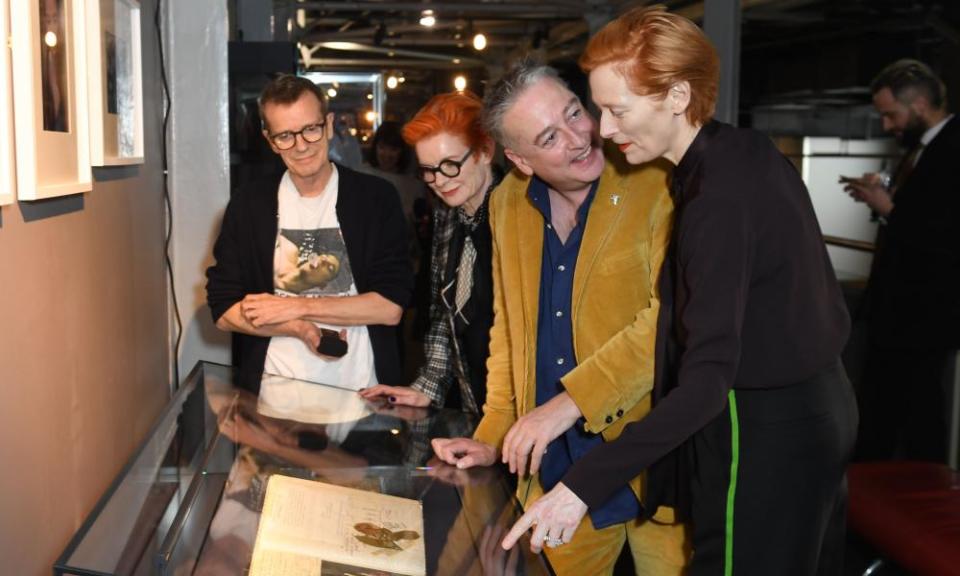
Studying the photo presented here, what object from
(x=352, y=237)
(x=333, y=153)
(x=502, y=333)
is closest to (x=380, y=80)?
(x=333, y=153)

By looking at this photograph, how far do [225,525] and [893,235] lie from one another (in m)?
3.51

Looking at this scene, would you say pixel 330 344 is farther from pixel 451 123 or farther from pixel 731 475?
pixel 731 475

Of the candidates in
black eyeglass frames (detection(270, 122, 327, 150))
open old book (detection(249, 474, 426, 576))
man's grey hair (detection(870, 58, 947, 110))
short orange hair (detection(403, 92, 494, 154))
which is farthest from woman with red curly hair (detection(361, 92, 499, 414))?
man's grey hair (detection(870, 58, 947, 110))

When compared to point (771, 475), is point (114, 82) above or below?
above

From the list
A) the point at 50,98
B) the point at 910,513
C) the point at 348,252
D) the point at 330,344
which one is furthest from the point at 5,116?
the point at 910,513

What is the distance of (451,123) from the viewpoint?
8.27 feet

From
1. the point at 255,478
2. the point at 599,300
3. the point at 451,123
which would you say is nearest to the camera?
the point at 255,478

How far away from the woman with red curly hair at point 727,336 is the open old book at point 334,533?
21 centimetres

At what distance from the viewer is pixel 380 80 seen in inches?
307

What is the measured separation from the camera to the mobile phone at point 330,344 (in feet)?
8.95

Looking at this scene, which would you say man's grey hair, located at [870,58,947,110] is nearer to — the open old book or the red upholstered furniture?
the red upholstered furniture

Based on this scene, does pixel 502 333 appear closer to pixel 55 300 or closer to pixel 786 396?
pixel 786 396

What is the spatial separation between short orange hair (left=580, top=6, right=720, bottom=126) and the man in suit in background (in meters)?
2.71

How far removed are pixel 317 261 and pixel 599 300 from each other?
1.03m
